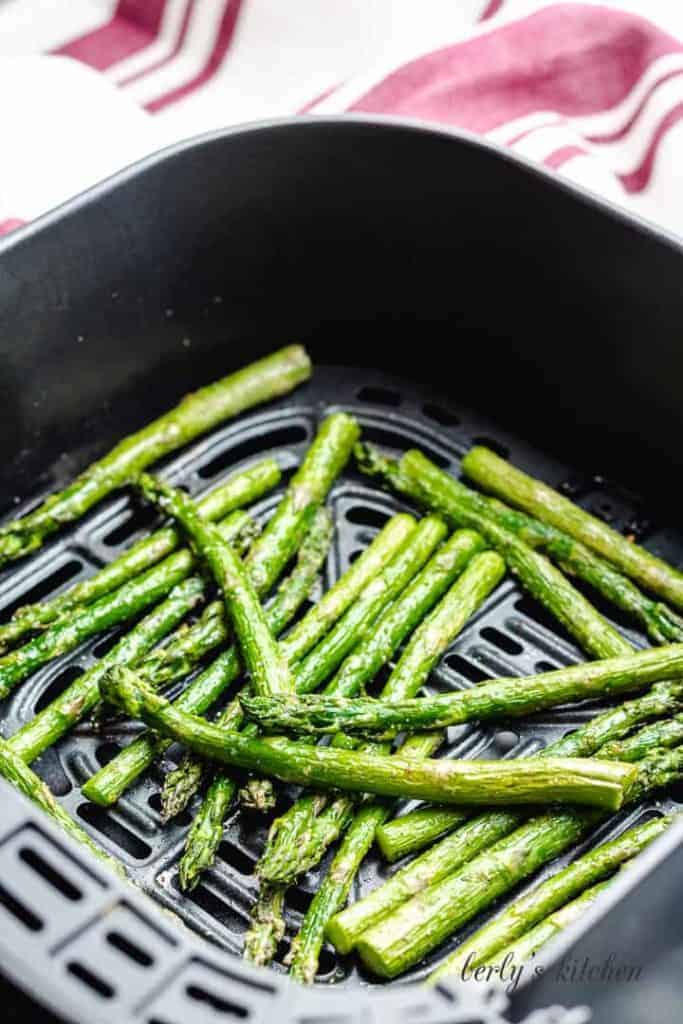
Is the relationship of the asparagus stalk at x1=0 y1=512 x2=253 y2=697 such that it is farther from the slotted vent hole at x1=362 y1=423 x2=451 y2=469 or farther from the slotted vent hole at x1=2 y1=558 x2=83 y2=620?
the slotted vent hole at x1=362 y1=423 x2=451 y2=469

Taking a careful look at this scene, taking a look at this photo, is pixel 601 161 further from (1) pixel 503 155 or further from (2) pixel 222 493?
(2) pixel 222 493

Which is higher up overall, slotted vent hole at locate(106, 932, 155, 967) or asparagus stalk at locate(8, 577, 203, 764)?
asparagus stalk at locate(8, 577, 203, 764)

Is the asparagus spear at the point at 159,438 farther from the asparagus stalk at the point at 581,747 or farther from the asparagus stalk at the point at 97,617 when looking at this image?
the asparagus stalk at the point at 581,747

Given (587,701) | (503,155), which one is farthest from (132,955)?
(503,155)

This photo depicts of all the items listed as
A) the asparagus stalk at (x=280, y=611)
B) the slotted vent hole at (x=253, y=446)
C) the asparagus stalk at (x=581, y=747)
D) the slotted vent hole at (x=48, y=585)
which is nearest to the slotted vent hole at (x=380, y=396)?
the slotted vent hole at (x=253, y=446)

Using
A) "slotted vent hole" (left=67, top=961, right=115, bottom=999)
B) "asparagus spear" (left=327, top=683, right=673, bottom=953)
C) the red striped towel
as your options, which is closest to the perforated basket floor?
"slotted vent hole" (left=67, top=961, right=115, bottom=999)
